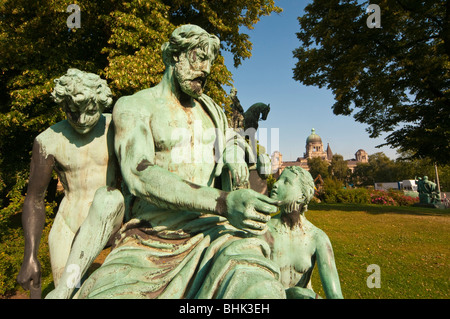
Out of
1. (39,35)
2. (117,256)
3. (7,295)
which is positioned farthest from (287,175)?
(39,35)

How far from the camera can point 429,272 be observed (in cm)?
682

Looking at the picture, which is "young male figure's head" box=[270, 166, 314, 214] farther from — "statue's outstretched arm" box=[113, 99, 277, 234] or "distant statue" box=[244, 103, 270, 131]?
"distant statue" box=[244, 103, 270, 131]

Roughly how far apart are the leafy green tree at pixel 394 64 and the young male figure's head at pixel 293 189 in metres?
13.7

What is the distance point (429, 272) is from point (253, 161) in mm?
7230

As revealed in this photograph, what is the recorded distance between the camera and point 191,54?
166 cm

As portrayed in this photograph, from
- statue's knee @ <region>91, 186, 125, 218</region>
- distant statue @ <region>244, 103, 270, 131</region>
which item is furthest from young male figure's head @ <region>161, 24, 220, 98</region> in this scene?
distant statue @ <region>244, 103, 270, 131</region>

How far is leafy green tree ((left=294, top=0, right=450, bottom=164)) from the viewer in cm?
1288

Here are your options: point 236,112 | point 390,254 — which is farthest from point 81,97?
point 236,112

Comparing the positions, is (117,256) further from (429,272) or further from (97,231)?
(429,272)

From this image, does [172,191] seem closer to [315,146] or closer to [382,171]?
[382,171]

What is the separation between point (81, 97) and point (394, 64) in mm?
15816

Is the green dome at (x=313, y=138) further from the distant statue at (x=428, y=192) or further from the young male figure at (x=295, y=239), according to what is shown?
the young male figure at (x=295, y=239)

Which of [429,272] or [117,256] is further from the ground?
[117,256]

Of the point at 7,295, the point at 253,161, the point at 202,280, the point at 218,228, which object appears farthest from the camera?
the point at 7,295
